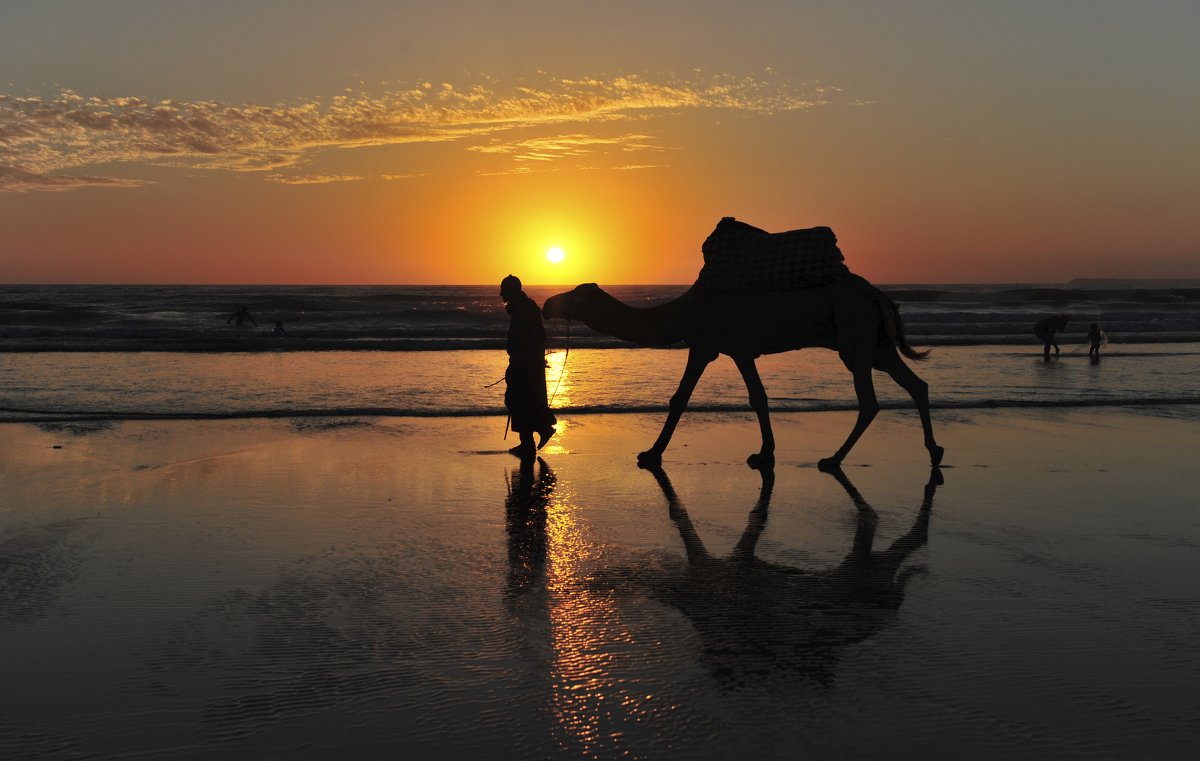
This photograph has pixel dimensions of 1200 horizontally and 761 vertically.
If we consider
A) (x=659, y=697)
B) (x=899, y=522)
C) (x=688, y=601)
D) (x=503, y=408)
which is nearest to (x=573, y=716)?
(x=659, y=697)

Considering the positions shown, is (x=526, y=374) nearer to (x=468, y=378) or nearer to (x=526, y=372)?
(x=526, y=372)

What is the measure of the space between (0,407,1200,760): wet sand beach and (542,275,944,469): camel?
1.84 feet

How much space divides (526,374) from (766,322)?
2586 millimetres

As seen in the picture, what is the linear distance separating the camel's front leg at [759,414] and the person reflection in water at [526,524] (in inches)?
74.7

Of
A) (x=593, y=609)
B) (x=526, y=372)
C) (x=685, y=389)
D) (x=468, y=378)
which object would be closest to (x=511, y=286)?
(x=526, y=372)

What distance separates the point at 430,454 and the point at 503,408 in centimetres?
413

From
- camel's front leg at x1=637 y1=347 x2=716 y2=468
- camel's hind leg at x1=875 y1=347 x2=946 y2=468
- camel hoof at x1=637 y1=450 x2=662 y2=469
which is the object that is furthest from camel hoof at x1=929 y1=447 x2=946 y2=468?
camel hoof at x1=637 y1=450 x2=662 y2=469

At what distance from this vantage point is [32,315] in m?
51.9

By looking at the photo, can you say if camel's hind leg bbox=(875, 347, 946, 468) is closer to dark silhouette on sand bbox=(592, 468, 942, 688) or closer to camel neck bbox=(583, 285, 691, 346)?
camel neck bbox=(583, 285, 691, 346)

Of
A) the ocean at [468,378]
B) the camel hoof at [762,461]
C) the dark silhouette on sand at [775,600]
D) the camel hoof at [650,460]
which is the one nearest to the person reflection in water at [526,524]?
the dark silhouette on sand at [775,600]

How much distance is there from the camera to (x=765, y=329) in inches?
387

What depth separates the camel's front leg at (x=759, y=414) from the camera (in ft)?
31.7

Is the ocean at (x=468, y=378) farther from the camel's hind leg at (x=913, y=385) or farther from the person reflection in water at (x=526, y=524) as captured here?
the camel's hind leg at (x=913, y=385)

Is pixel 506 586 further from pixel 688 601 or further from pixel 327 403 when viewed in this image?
pixel 327 403
